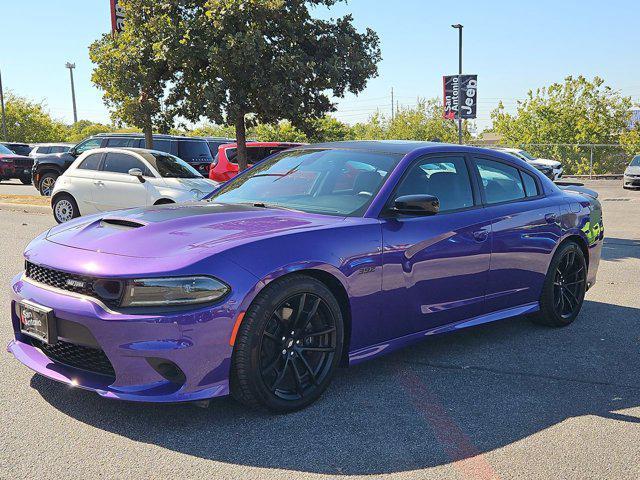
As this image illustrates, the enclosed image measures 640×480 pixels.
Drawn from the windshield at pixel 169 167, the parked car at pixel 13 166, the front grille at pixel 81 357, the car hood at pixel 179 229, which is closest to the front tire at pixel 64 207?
the windshield at pixel 169 167

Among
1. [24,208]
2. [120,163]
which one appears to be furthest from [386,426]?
[24,208]

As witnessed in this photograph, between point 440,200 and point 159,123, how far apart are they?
12.0 meters

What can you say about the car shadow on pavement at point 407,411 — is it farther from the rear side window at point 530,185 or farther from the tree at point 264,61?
the tree at point 264,61

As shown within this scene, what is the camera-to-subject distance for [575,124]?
3844 cm

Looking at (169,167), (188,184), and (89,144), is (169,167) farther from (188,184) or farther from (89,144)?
(89,144)

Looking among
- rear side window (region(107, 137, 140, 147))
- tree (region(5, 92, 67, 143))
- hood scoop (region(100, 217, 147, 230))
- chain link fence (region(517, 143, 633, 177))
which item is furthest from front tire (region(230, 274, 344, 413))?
tree (region(5, 92, 67, 143))

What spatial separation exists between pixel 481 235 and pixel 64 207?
10083mm

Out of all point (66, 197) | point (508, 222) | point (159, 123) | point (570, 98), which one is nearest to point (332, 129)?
point (570, 98)

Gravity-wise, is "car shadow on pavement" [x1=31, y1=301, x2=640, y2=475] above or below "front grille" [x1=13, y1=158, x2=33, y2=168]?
below

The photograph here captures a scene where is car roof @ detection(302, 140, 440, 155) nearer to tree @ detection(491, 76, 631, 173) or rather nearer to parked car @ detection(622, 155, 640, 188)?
parked car @ detection(622, 155, 640, 188)

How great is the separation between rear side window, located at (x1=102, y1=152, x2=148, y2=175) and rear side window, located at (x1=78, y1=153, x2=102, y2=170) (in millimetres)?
219

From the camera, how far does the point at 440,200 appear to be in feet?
15.0

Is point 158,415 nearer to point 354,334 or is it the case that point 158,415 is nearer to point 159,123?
point 354,334

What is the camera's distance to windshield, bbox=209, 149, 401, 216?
14.0ft
